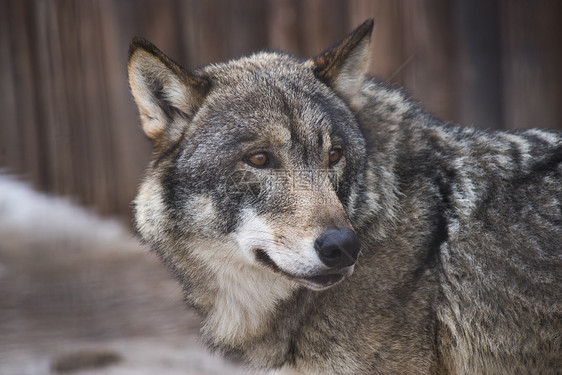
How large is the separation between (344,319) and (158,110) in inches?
64.3

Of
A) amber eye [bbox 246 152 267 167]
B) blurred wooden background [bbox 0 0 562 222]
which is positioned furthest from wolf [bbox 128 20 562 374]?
blurred wooden background [bbox 0 0 562 222]

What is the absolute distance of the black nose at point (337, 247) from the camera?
3.12 m

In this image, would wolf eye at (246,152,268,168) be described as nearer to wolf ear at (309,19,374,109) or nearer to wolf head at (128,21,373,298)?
wolf head at (128,21,373,298)

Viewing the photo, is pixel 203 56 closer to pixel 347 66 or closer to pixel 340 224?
pixel 347 66

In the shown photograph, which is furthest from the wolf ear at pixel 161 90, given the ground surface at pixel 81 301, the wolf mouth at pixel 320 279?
the ground surface at pixel 81 301

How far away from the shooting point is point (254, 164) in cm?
347

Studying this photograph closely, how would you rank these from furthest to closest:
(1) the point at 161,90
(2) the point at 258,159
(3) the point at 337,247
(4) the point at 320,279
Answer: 1. (1) the point at 161,90
2. (2) the point at 258,159
3. (4) the point at 320,279
4. (3) the point at 337,247

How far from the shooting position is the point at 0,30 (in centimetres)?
678

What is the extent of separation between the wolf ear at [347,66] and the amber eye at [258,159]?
0.73 metres

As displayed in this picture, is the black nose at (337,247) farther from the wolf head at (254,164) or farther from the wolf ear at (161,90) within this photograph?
the wolf ear at (161,90)

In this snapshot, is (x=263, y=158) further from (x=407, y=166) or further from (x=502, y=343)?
(x=502, y=343)

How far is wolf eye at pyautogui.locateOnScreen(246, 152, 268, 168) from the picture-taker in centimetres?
346

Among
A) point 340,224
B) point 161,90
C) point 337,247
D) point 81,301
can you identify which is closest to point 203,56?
point 81,301

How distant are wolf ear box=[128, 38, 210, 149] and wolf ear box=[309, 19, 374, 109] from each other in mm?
725
